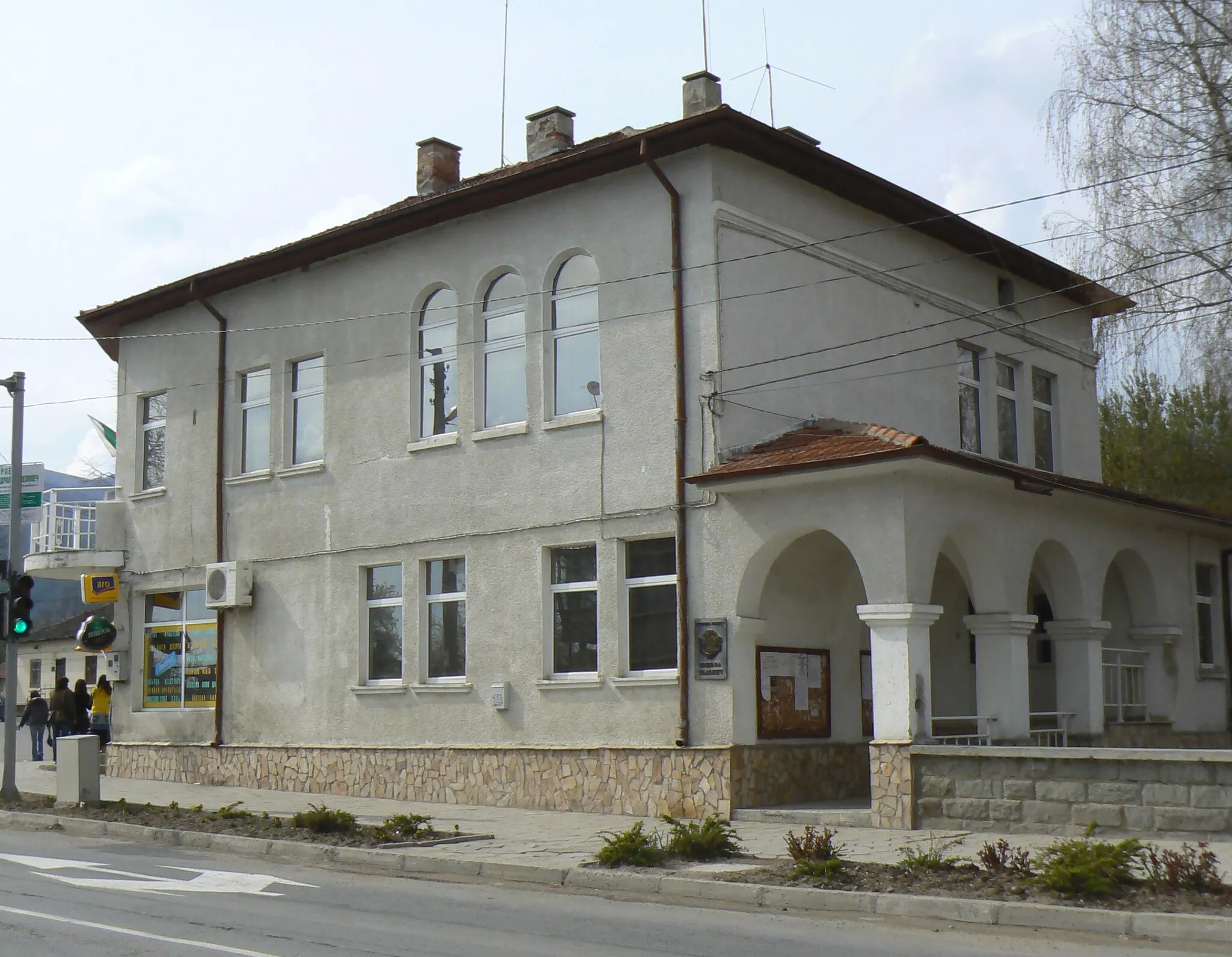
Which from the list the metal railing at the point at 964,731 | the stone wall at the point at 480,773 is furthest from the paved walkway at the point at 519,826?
the metal railing at the point at 964,731

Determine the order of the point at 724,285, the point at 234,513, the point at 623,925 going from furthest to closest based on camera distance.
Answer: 1. the point at 234,513
2. the point at 724,285
3. the point at 623,925

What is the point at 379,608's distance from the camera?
20.6 metres

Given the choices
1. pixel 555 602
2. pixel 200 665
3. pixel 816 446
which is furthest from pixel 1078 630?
pixel 200 665

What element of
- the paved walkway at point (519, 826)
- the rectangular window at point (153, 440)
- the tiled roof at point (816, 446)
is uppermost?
the rectangular window at point (153, 440)

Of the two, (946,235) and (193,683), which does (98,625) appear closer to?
(193,683)

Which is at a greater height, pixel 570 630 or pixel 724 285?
pixel 724 285

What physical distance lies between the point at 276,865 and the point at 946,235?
12.9m

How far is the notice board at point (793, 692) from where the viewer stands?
16781 mm

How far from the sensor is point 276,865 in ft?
45.5

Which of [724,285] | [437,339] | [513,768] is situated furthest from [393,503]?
[724,285]

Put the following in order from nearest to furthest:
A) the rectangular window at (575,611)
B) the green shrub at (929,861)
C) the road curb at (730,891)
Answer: the road curb at (730,891) → the green shrub at (929,861) → the rectangular window at (575,611)

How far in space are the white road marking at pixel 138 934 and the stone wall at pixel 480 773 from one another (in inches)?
306

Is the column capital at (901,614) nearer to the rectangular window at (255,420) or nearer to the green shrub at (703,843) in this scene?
the green shrub at (703,843)

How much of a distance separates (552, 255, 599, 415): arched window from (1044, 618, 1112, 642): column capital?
6.53 meters
